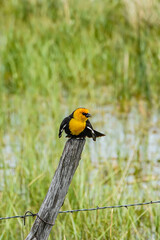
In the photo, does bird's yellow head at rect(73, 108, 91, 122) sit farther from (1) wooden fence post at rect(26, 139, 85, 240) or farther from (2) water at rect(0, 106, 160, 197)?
(2) water at rect(0, 106, 160, 197)

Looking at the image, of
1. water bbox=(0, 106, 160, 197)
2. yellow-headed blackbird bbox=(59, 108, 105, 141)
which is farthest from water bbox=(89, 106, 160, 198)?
yellow-headed blackbird bbox=(59, 108, 105, 141)

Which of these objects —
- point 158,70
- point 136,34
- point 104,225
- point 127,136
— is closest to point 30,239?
point 104,225

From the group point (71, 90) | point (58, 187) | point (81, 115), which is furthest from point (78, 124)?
point (71, 90)

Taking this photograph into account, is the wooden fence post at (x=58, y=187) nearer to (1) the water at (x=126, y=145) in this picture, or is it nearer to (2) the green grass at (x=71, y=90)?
(2) the green grass at (x=71, y=90)

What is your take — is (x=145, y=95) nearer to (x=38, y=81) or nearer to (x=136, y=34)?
(x=136, y=34)

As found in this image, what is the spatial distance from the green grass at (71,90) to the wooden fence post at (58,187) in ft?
2.37

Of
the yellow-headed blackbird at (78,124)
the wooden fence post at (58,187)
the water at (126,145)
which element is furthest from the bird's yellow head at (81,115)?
the water at (126,145)

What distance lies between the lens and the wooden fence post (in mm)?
2609

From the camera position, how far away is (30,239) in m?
2.63

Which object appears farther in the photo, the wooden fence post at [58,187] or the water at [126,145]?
the water at [126,145]

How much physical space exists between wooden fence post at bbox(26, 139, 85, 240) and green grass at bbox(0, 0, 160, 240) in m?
0.72

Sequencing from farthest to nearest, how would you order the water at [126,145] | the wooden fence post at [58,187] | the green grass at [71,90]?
1. the water at [126,145]
2. the green grass at [71,90]
3. the wooden fence post at [58,187]

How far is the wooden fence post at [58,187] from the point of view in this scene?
8.56ft

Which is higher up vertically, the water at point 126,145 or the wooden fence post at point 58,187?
the water at point 126,145
